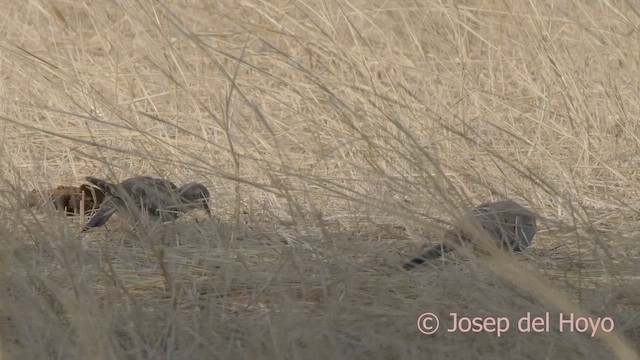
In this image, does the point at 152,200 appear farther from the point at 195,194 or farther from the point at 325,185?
the point at 325,185

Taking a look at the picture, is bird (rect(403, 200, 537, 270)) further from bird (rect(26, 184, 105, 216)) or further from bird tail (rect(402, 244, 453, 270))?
bird (rect(26, 184, 105, 216))

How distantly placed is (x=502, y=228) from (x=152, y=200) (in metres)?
1.09

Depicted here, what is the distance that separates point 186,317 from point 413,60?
277 cm

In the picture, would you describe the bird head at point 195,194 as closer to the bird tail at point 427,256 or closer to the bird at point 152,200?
the bird at point 152,200

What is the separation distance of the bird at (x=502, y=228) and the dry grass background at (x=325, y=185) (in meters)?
0.05

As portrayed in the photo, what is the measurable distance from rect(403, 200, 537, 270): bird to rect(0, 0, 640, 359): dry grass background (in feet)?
0.15

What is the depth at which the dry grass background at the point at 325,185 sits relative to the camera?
8.03 ft

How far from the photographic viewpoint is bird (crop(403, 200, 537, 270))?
294cm

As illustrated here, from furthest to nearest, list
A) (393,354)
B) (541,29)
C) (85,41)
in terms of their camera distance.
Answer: (85,41)
(541,29)
(393,354)

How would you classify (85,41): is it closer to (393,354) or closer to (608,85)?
(608,85)

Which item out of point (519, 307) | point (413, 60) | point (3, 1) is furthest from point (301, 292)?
point (3, 1)

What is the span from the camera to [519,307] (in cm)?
257

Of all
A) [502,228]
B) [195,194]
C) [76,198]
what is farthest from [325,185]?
[76,198]

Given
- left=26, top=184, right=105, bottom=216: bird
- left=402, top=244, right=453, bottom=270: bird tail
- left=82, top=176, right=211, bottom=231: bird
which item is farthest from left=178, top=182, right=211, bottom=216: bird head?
left=402, top=244, right=453, bottom=270: bird tail
